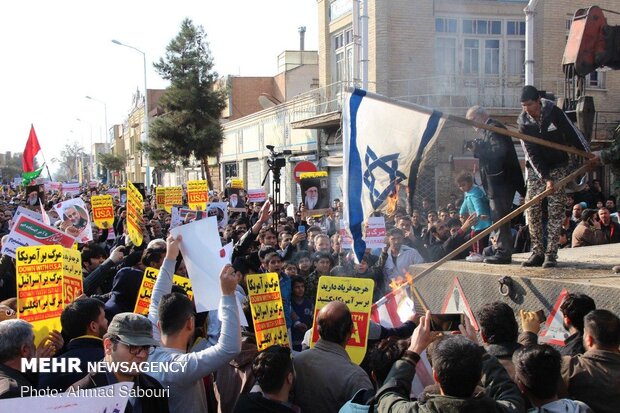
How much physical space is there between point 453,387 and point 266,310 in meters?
2.29

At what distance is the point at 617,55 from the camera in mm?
6188

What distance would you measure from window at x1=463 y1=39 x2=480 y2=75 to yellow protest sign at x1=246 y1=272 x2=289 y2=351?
16753 millimetres

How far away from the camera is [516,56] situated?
67.4 feet

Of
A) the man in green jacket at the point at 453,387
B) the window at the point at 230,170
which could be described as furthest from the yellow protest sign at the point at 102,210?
the window at the point at 230,170

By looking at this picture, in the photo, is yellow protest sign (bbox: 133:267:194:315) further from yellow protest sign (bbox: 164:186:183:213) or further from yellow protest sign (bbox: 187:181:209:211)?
yellow protest sign (bbox: 164:186:183:213)

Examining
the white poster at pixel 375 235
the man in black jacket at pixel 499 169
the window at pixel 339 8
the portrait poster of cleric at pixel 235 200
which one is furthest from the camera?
the window at pixel 339 8

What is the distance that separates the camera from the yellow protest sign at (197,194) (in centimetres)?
1459

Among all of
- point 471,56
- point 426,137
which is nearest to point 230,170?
point 471,56

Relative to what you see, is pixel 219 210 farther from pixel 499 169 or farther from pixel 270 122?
pixel 270 122

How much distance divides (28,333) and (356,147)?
9.24 ft

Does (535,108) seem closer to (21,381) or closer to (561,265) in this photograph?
(561,265)

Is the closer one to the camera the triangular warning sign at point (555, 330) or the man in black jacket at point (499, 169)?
the triangular warning sign at point (555, 330)

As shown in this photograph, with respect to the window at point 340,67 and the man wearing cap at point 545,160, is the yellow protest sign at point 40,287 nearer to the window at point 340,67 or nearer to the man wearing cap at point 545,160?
the man wearing cap at point 545,160

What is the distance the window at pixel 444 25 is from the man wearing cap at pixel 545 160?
570 inches
